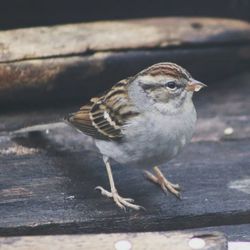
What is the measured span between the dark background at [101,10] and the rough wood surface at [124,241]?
2497 millimetres

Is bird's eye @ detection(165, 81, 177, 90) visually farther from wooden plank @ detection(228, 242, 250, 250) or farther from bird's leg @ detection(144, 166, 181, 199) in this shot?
wooden plank @ detection(228, 242, 250, 250)

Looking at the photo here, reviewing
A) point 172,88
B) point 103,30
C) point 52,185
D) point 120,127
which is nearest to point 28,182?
point 52,185

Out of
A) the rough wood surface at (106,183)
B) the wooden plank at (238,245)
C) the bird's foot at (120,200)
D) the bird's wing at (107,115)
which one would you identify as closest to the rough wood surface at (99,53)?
the rough wood surface at (106,183)

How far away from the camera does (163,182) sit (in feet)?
11.8

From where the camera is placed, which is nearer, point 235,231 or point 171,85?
point 235,231

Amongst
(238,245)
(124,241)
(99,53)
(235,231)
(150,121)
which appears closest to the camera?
(124,241)

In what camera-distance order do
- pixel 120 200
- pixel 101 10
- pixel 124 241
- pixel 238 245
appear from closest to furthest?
pixel 124 241, pixel 238 245, pixel 120 200, pixel 101 10

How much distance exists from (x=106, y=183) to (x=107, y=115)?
1.03 feet

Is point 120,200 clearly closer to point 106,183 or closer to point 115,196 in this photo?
point 115,196

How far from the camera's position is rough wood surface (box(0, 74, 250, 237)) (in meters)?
3.29

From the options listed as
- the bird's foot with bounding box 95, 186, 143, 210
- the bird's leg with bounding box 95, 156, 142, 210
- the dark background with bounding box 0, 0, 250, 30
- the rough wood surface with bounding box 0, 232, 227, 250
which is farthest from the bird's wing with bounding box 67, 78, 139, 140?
the dark background with bounding box 0, 0, 250, 30

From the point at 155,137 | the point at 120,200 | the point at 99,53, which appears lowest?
the point at 120,200

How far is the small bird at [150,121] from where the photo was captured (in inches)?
138

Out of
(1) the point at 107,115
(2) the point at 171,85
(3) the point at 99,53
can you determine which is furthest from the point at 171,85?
(3) the point at 99,53
